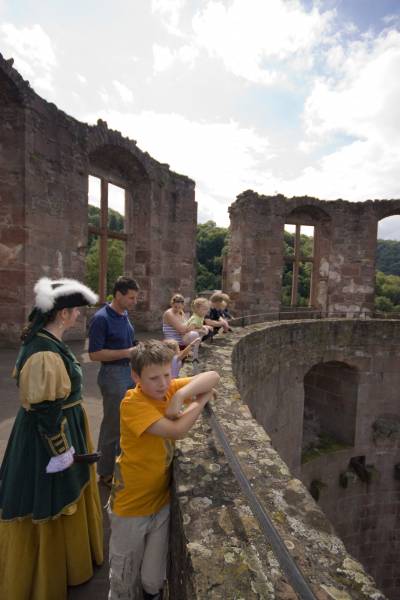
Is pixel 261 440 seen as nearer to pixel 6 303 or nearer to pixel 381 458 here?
pixel 6 303

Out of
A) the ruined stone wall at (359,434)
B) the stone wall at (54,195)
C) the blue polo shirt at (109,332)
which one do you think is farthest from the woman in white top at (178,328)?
the ruined stone wall at (359,434)

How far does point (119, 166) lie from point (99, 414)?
28.5 feet

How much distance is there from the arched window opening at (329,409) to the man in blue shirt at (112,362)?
24.7 ft

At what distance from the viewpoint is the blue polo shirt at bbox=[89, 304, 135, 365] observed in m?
2.68

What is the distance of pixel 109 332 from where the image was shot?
2732mm

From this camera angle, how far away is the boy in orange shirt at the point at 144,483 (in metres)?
1.58

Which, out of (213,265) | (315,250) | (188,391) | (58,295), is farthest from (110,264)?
(188,391)

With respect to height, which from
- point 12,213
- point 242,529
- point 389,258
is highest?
point 389,258

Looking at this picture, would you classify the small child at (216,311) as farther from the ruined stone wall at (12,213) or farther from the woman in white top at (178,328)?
the ruined stone wall at (12,213)

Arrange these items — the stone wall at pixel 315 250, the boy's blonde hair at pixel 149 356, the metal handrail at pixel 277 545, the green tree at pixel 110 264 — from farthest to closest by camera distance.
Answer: the green tree at pixel 110 264 → the stone wall at pixel 315 250 → the boy's blonde hair at pixel 149 356 → the metal handrail at pixel 277 545

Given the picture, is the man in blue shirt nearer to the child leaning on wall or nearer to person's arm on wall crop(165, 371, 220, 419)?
person's arm on wall crop(165, 371, 220, 419)

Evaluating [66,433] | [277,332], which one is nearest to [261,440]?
[66,433]

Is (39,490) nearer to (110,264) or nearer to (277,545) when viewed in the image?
(277,545)

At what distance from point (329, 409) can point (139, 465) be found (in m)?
9.81
